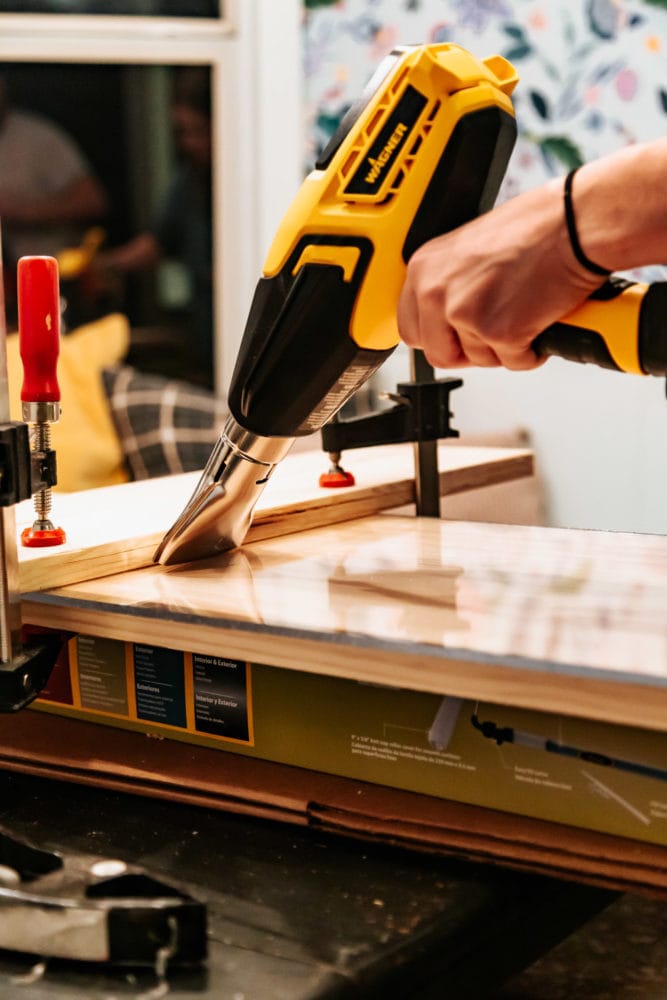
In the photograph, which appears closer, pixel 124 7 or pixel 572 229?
pixel 572 229

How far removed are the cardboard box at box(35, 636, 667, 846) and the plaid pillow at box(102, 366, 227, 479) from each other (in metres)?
1.62

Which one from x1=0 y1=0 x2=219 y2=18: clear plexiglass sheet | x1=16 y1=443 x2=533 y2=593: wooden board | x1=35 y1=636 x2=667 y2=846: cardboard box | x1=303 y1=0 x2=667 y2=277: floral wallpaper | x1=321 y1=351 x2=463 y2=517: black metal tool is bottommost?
x1=35 y1=636 x2=667 y2=846: cardboard box

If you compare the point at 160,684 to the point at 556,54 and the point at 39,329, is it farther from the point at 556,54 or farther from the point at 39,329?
the point at 556,54

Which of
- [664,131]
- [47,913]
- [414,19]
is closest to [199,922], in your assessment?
[47,913]

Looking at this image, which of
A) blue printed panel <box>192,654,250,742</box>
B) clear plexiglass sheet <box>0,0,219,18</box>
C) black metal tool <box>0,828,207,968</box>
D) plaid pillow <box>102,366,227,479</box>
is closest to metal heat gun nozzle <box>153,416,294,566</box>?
blue printed panel <box>192,654,250,742</box>

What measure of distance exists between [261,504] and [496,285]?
1.20 ft

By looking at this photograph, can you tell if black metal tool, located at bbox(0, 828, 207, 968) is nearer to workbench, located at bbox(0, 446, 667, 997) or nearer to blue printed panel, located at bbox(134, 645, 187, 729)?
workbench, located at bbox(0, 446, 667, 997)

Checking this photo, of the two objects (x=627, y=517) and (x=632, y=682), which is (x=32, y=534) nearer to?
(x=632, y=682)

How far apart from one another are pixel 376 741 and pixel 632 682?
0.21 meters

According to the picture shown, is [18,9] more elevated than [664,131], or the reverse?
[18,9]

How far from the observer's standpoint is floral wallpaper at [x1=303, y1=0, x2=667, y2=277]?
2393mm

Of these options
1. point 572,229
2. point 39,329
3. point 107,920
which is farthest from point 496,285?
point 107,920

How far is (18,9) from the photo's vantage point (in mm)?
2811

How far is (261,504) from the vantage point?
1.07 m
